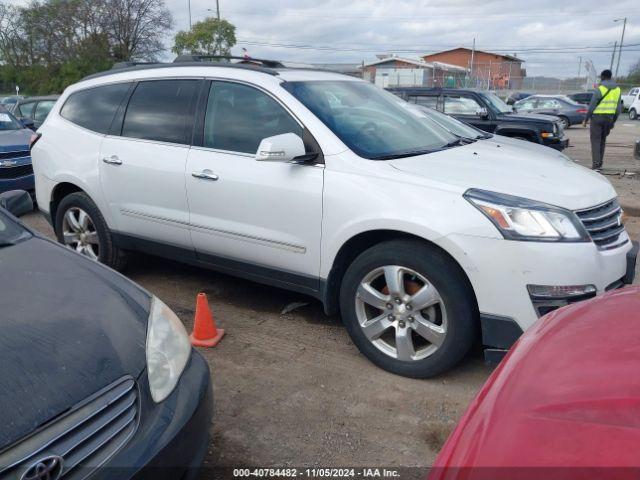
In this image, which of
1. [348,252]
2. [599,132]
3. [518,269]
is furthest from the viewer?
[599,132]

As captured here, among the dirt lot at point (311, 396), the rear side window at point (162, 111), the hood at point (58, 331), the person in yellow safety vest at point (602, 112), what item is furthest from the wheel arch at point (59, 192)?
the person in yellow safety vest at point (602, 112)

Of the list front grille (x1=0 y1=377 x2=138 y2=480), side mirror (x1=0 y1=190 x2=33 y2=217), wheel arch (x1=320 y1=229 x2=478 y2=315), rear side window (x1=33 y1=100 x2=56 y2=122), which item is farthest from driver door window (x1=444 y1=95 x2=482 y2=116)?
front grille (x1=0 y1=377 x2=138 y2=480)

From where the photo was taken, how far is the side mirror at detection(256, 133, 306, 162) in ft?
11.1

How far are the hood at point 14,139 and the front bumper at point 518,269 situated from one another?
7.38m

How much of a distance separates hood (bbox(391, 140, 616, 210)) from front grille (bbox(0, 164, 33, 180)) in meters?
6.68

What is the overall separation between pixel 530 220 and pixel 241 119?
2.07m

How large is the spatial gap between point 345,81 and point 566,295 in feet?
7.88

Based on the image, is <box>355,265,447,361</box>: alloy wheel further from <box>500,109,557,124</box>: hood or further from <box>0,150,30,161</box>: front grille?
<box>500,109,557,124</box>: hood

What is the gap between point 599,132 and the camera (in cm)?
1111

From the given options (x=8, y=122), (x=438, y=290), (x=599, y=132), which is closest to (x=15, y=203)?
(x=438, y=290)

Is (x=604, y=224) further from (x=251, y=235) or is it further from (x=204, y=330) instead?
(x=204, y=330)

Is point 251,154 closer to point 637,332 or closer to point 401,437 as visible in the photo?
point 401,437

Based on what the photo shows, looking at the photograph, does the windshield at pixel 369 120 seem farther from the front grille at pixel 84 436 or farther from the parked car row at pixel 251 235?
the front grille at pixel 84 436

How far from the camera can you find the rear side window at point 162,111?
13.8 ft
